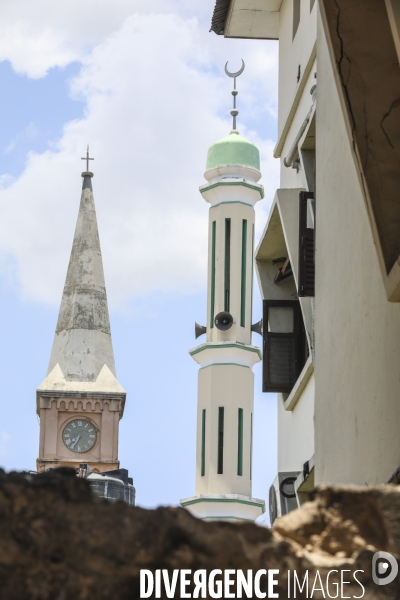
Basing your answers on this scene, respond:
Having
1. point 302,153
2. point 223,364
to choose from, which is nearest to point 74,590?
point 302,153

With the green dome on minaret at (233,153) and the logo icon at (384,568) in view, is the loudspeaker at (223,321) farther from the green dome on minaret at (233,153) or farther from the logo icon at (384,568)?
the logo icon at (384,568)

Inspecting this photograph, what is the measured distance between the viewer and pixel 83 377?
84500 millimetres

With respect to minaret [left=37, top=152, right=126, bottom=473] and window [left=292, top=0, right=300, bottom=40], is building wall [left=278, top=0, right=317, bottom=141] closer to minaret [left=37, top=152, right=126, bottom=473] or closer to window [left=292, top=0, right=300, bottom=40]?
window [left=292, top=0, right=300, bottom=40]

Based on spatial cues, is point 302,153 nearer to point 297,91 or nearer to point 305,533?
point 297,91

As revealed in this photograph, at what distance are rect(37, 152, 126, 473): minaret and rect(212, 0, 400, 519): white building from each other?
71328mm

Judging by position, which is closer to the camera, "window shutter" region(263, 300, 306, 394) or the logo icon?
the logo icon

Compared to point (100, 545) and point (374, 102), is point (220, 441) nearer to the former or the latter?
point (374, 102)

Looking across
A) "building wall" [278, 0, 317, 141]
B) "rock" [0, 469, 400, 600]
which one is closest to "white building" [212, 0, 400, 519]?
"building wall" [278, 0, 317, 141]

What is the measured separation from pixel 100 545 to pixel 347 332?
4.94 m

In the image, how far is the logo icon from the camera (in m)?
2.59

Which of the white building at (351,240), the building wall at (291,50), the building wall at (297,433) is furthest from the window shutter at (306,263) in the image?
the building wall at (291,50)

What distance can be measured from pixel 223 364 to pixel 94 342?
5435cm

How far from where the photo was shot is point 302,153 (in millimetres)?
12359

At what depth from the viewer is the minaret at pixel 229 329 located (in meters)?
28.9
